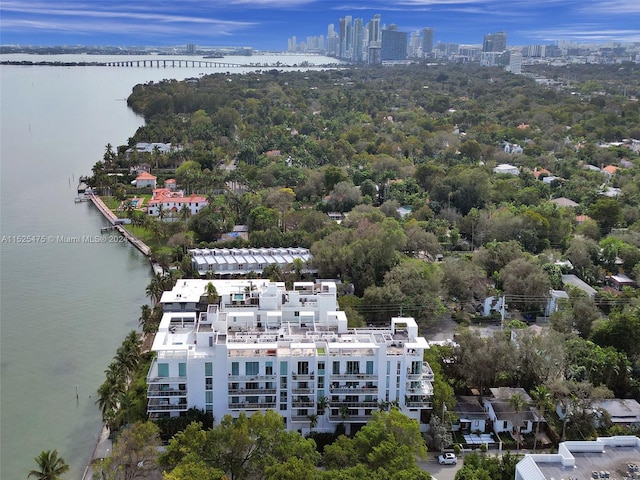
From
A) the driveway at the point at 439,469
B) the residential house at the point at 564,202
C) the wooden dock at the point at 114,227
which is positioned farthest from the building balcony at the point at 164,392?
the residential house at the point at 564,202

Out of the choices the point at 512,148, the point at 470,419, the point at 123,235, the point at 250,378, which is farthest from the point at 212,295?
the point at 512,148

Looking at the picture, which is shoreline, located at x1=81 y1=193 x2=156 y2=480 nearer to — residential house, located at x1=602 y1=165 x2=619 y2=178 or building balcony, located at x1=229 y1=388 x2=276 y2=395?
building balcony, located at x1=229 y1=388 x2=276 y2=395

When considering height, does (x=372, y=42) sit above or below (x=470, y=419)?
above

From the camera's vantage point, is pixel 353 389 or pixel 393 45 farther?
pixel 393 45

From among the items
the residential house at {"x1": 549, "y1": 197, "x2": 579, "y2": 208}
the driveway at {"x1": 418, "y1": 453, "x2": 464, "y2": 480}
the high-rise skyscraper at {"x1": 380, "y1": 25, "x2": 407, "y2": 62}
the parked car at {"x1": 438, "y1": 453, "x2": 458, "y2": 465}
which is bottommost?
the driveway at {"x1": 418, "y1": 453, "x2": 464, "y2": 480}

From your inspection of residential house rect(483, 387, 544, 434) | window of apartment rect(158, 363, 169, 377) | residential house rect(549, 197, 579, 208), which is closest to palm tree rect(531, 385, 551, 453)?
residential house rect(483, 387, 544, 434)

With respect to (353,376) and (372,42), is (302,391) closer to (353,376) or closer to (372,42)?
(353,376)
